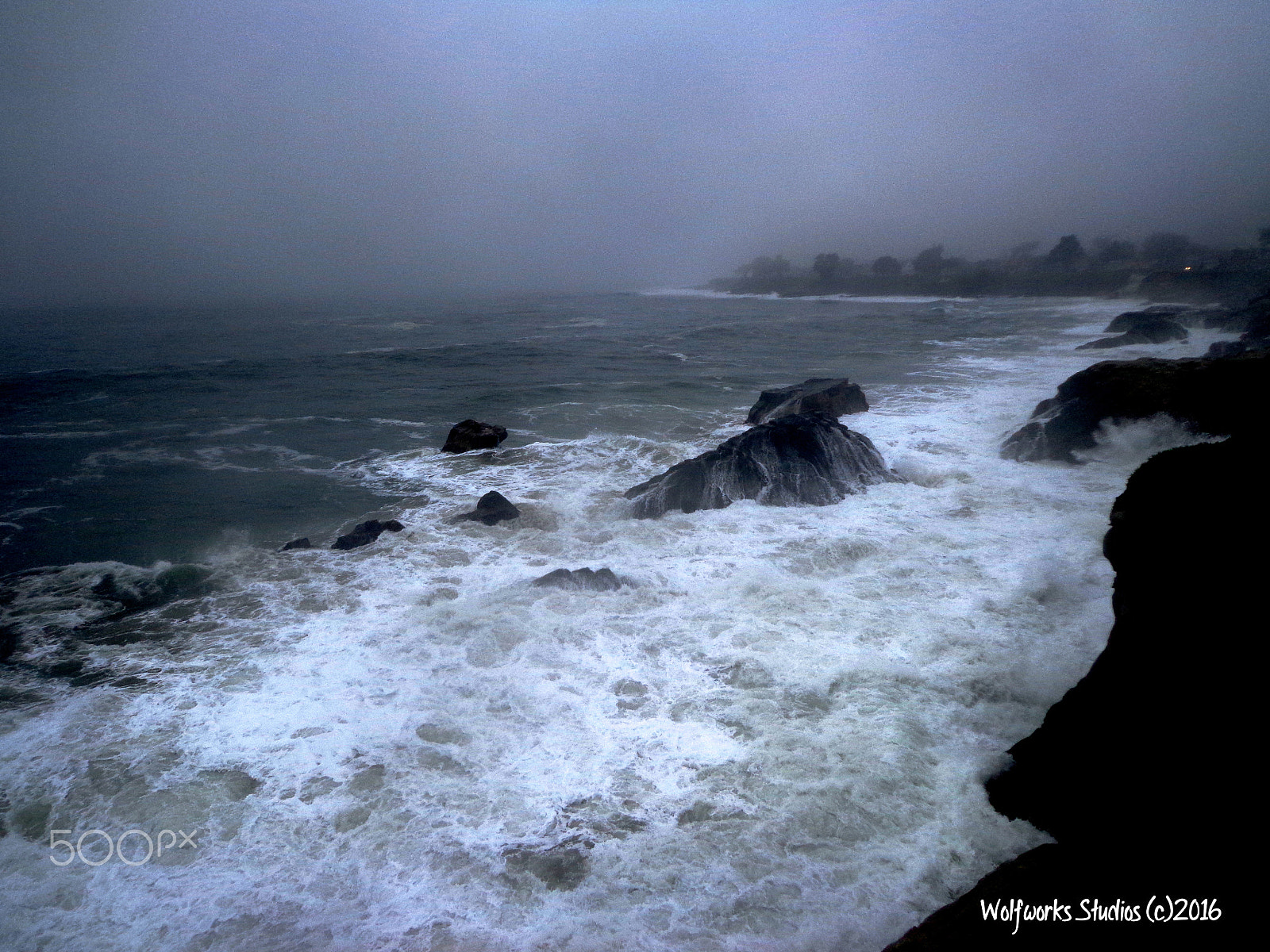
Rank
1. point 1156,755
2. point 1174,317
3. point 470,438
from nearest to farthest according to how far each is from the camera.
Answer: point 1156,755, point 470,438, point 1174,317

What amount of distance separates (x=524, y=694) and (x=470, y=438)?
9.74 meters

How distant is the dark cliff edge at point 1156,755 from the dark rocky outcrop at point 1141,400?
891 centimetres

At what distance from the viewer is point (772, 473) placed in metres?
10.5

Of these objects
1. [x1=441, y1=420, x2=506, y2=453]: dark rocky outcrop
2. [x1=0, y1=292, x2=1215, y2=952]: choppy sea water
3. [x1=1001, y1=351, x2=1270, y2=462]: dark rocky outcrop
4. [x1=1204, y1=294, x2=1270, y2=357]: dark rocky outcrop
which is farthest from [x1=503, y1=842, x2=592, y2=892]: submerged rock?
[x1=1204, y1=294, x2=1270, y2=357]: dark rocky outcrop

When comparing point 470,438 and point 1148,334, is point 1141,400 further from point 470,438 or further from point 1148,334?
point 1148,334

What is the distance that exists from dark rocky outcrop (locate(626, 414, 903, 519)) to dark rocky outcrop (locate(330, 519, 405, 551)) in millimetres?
3945

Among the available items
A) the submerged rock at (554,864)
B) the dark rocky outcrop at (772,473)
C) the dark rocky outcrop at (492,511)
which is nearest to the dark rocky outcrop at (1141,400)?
the dark rocky outcrop at (772,473)

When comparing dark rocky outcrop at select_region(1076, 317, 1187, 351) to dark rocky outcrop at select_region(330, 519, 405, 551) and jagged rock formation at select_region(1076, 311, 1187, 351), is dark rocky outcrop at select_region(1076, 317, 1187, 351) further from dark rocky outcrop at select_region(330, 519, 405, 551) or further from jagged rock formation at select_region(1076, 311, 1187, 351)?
dark rocky outcrop at select_region(330, 519, 405, 551)

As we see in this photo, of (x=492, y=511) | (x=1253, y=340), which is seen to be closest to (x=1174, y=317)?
(x=1253, y=340)

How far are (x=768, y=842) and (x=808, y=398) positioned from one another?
12.2 m

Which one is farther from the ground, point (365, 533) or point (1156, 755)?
point (1156, 755)

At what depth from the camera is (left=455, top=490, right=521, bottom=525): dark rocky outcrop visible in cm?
994

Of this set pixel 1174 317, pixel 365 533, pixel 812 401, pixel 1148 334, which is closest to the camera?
pixel 365 533

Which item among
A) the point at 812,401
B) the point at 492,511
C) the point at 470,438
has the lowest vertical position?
the point at 492,511
